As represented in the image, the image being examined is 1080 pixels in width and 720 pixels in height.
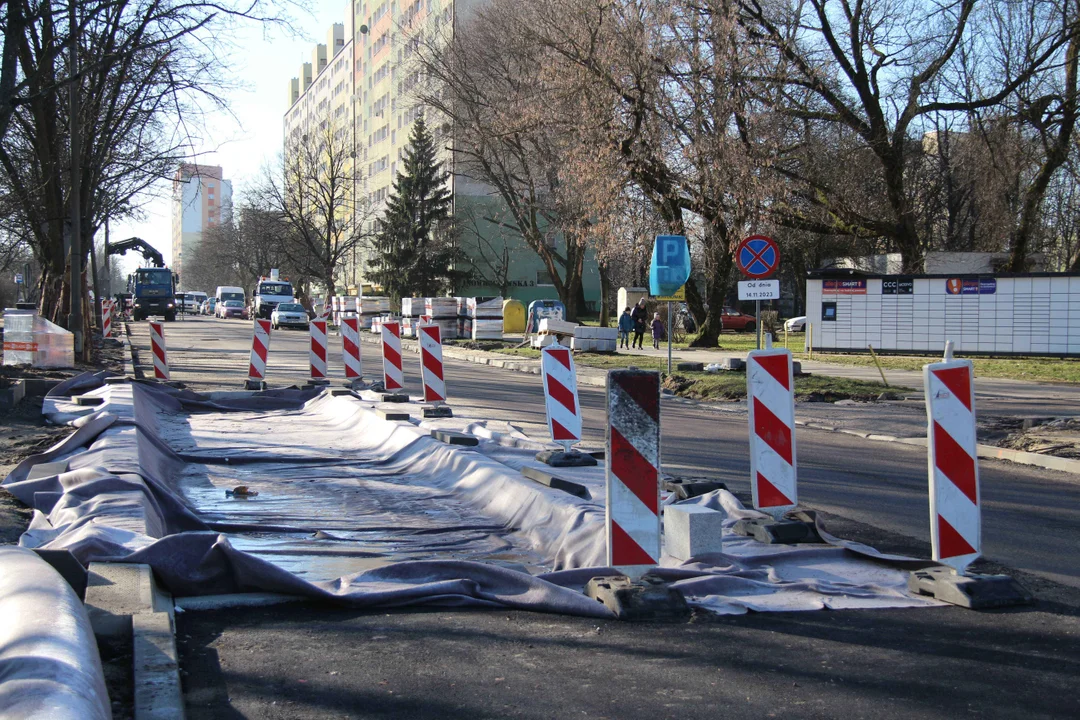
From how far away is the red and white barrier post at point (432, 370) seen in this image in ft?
41.1

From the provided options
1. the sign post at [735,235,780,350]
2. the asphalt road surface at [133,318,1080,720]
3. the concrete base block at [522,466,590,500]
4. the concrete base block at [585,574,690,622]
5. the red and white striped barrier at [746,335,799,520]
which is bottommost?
the asphalt road surface at [133,318,1080,720]

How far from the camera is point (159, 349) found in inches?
705

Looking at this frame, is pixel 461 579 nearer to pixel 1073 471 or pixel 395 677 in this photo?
pixel 395 677

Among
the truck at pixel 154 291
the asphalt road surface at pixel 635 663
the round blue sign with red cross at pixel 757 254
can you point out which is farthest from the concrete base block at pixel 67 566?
the truck at pixel 154 291

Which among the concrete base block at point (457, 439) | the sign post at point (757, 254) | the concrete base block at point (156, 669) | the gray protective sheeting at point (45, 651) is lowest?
the concrete base block at point (156, 669)

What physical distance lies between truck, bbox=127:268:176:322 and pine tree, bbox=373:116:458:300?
1378 cm

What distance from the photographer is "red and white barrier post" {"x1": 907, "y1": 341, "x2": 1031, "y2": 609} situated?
526 centimetres

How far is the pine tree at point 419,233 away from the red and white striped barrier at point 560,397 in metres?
56.7

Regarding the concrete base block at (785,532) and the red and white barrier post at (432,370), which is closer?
the concrete base block at (785,532)

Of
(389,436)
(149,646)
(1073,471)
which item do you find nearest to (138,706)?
(149,646)

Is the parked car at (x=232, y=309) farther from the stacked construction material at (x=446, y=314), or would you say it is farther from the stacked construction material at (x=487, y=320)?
the stacked construction material at (x=487, y=320)

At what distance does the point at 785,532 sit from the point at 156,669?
388cm

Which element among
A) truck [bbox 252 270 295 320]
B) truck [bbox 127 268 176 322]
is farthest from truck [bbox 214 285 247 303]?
truck [bbox 252 270 295 320]

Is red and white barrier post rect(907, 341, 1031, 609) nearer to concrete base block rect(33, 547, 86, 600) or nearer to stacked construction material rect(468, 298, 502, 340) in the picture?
concrete base block rect(33, 547, 86, 600)
